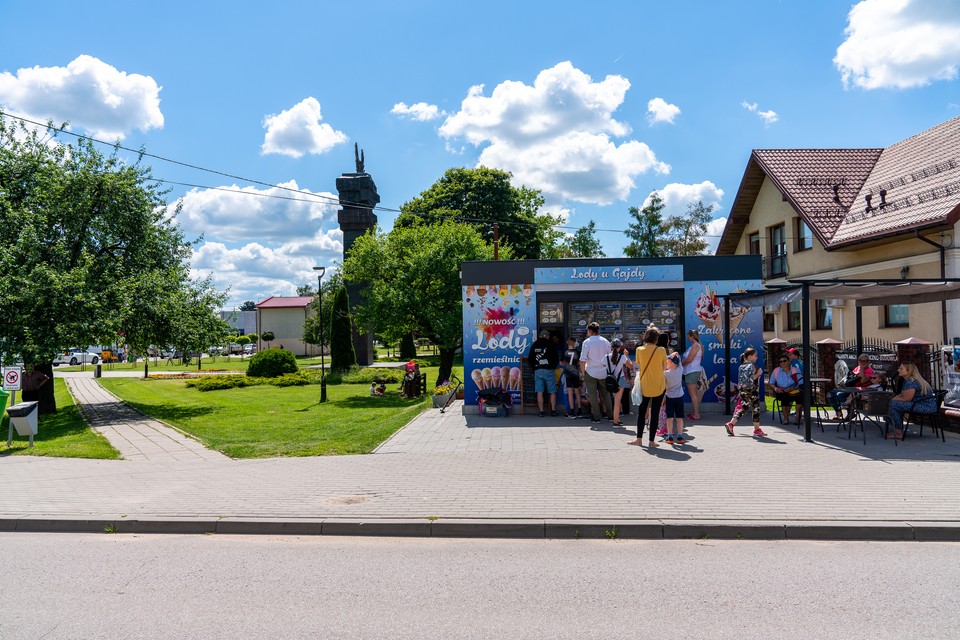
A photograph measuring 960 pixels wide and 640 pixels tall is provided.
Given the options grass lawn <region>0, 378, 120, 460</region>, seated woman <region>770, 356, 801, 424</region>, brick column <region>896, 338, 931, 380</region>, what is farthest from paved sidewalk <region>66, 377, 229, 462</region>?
brick column <region>896, 338, 931, 380</region>

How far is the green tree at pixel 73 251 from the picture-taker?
15023mm

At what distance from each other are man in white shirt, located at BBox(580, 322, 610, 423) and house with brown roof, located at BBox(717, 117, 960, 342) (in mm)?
10559

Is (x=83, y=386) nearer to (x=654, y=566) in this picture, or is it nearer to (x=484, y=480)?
(x=484, y=480)

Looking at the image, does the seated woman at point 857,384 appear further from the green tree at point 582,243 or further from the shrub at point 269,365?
the green tree at point 582,243

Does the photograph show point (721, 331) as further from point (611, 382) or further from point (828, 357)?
point (611, 382)

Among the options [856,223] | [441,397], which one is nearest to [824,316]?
[856,223]

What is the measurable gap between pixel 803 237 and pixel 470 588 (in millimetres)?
24726

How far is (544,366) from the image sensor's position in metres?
13.5

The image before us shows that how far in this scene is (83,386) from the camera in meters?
28.8

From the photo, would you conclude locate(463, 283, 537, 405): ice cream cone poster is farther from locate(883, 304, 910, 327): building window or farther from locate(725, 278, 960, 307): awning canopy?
locate(883, 304, 910, 327): building window

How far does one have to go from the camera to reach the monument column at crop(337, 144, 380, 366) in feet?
137

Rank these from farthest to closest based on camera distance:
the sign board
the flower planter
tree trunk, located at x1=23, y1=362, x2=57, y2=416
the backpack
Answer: tree trunk, located at x1=23, y1=362, x2=57, y2=416, the flower planter, the backpack, the sign board

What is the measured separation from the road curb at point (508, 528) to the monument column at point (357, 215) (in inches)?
1366

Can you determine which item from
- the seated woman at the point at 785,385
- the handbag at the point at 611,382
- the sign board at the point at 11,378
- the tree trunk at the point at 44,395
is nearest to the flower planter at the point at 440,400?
the handbag at the point at 611,382
